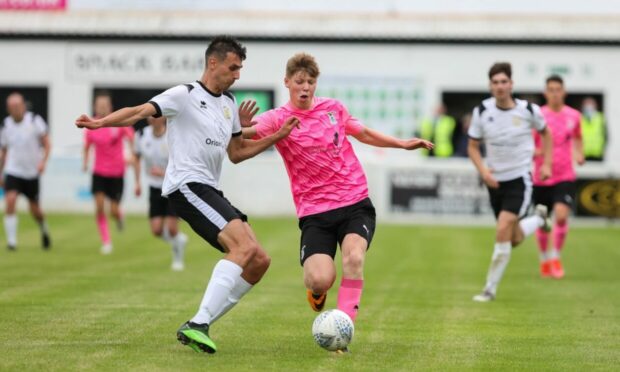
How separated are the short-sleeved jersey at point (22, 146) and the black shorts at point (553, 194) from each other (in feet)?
27.3

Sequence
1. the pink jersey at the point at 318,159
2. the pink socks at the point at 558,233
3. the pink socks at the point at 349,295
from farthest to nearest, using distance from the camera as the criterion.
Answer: the pink socks at the point at 558,233, the pink jersey at the point at 318,159, the pink socks at the point at 349,295

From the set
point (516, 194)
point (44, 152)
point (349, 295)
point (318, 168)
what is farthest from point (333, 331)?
point (44, 152)

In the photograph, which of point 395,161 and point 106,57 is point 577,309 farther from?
point 106,57

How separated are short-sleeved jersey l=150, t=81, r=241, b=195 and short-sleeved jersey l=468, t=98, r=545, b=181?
16.9 feet

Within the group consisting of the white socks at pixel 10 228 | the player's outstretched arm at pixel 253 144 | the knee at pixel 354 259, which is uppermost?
the player's outstretched arm at pixel 253 144

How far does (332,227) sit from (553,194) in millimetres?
7536

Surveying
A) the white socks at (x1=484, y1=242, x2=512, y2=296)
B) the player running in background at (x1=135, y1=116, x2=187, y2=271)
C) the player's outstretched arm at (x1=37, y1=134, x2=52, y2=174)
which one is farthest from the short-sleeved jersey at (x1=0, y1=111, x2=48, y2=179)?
the white socks at (x1=484, y1=242, x2=512, y2=296)

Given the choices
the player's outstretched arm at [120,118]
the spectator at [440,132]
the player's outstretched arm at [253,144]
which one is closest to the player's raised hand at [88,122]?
the player's outstretched arm at [120,118]

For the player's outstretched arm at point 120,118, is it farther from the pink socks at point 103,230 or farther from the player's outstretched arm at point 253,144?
the pink socks at point 103,230

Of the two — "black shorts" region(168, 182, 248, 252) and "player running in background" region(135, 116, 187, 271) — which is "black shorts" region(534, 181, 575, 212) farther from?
"black shorts" region(168, 182, 248, 252)

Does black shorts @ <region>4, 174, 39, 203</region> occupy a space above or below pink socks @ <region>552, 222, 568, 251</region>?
below

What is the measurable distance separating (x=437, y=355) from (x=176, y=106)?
2.53 m

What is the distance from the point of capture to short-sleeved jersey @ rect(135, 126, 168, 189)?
59.4 feet

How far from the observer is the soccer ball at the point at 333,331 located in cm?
898
